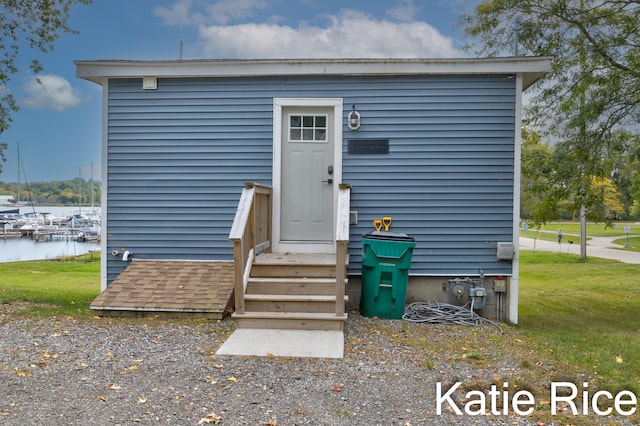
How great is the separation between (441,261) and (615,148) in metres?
3.85

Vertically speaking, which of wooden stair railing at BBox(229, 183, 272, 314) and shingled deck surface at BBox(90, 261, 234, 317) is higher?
wooden stair railing at BBox(229, 183, 272, 314)

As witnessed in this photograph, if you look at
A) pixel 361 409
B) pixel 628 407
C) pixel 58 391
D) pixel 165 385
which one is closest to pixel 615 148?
pixel 628 407

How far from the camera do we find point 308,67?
676 cm

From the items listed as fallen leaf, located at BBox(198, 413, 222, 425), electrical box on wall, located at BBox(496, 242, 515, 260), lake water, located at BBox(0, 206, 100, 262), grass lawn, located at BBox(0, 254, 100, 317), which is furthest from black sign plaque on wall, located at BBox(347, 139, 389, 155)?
lake water, located at BBox(0, 206, 100, 262)

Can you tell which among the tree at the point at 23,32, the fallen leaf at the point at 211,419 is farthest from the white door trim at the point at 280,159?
the tree at the point at 23,32

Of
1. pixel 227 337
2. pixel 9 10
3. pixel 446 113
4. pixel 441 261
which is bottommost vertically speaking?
pixel 227 337

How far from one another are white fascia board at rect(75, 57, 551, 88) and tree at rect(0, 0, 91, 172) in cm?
190

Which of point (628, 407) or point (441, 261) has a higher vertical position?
point (441, 261)

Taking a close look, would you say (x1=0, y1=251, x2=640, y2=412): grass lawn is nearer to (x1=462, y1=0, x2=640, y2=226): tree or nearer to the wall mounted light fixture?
(x1=462, y1=0, x2=640, y2=226): tree

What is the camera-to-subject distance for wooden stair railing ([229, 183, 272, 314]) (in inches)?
207

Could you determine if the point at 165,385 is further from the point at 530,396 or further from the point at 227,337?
the point at 530,396

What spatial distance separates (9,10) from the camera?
25.8ft

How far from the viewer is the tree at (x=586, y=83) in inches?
324

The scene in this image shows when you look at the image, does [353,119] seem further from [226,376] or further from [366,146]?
[226,376]
